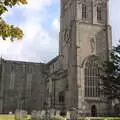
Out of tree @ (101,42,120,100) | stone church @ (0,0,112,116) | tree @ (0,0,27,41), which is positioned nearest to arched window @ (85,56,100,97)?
stone church @ (0,0,112,116)

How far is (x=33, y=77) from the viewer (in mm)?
102750

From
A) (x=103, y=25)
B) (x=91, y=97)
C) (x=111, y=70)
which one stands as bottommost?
(x=91, y=97)

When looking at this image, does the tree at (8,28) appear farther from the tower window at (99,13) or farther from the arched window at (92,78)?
the tower window at (99,13)

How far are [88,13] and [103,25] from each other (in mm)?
4465

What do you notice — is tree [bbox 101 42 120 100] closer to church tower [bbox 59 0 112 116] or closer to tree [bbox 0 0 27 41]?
church tower [bbox 59 0 112 116]

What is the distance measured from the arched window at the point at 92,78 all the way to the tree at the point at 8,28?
5617 centimetres

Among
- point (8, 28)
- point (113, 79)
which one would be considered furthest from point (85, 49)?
point (8, 28)

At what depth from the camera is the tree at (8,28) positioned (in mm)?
9562

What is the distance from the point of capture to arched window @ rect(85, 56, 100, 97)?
66062 millimetres

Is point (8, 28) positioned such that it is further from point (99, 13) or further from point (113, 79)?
point (99, 13)

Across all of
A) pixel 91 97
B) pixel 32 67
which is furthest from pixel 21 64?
pixel 91 97

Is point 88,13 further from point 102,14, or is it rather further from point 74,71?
point 74,71

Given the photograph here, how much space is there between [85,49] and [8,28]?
194 ft

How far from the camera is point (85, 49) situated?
68750mm
